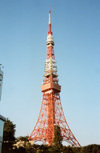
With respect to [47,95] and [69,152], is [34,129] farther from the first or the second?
[69,152]

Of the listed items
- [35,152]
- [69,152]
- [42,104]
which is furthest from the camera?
[42,104]

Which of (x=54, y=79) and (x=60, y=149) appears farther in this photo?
(x=54, y=79)

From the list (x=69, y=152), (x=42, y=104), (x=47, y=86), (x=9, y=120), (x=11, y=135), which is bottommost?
(x=69, y=152)

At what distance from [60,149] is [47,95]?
78.6 feet

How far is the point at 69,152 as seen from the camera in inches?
1407

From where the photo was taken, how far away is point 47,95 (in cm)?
5831

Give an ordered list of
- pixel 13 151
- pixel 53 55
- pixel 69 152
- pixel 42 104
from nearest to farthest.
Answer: pixel 13 151 → pixel 69 152 → pixel 42 104 → pixel 53 55

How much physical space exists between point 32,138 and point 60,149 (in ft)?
60.2

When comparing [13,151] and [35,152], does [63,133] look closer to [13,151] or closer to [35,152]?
[35,152]

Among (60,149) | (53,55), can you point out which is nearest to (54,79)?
(53,55)

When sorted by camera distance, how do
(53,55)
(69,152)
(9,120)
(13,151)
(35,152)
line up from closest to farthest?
(13,151) < (35,152) < (9,120) < (69,152) < (53,55)

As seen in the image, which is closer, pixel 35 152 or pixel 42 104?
pixel 35 152

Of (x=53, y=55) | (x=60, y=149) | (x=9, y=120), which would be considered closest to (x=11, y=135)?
(x=9, y=120)

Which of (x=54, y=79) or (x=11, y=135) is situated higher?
(x=54, y=79)
